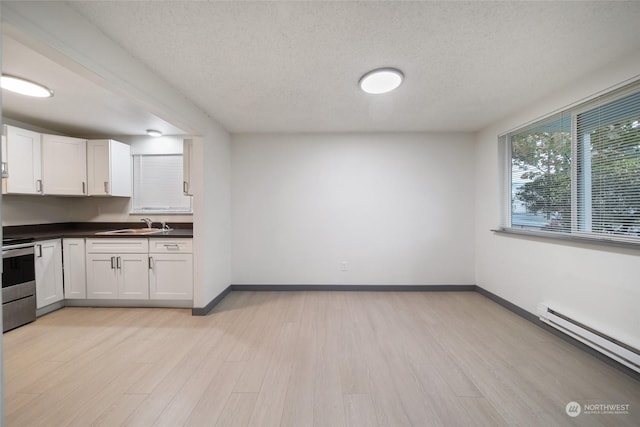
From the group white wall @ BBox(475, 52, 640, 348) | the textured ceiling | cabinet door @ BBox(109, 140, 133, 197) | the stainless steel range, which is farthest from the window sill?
the stainless steel range

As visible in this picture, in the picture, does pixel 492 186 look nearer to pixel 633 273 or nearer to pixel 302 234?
pixel 633 273

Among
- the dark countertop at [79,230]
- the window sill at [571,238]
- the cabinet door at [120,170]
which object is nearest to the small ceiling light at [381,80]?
the window sill at [571,238]

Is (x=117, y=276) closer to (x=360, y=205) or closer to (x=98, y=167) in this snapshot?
(x=98, y=167)

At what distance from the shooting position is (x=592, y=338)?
6.70 ft

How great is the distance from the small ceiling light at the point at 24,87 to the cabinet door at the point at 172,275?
1918 mm

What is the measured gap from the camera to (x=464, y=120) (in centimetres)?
322

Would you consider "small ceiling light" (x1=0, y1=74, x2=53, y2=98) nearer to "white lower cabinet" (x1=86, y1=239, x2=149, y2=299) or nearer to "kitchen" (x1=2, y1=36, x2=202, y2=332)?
"kitchen" (x1=2, y1=36, x2=202, y2=332)

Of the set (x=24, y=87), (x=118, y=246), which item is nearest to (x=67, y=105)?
(x=24, y=87)

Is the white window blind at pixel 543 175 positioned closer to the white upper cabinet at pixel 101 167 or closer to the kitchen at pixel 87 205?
the kitchen at pixel 87 205

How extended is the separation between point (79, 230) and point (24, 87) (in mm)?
2168

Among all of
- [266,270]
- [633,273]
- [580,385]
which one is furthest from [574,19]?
[266,270]

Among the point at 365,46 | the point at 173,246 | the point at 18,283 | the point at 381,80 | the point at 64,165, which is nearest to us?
the point at 365,46

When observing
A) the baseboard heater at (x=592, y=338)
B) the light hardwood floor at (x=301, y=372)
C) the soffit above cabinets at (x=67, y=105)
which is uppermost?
the soffit above cabinets at (x=67, y=105)

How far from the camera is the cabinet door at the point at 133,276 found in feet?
10.1
